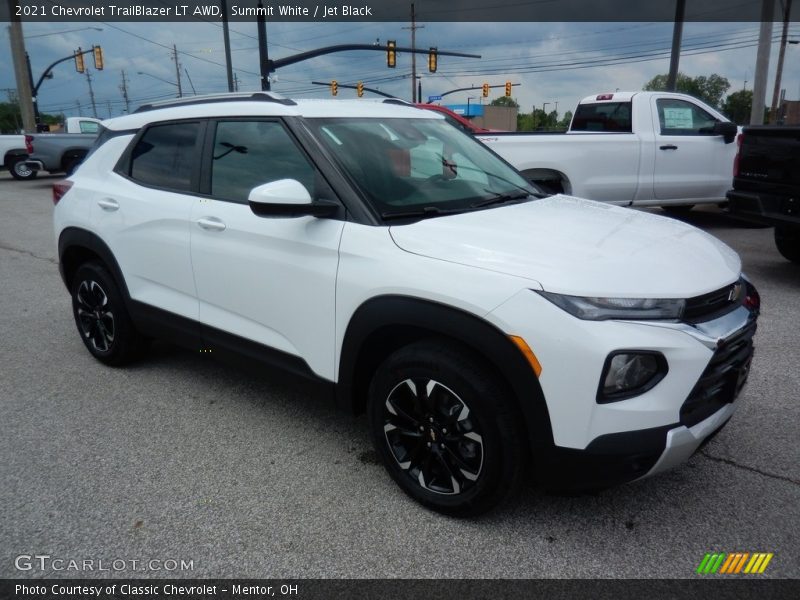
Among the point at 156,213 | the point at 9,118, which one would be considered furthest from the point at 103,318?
the point at 9,118

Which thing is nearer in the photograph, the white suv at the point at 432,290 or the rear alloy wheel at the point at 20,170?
the white suv at the point at 432,290

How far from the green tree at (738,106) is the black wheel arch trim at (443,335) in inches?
2914

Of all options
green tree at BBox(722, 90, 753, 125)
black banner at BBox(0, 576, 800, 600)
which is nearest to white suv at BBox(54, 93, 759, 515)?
black banner at BBox(0, 576, 800, 600)

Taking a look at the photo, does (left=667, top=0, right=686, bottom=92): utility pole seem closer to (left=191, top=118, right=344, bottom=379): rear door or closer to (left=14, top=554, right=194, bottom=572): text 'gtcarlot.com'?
(left=191, top=118, right=344, bottom=379): rear door

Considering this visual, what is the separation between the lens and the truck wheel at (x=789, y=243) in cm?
687

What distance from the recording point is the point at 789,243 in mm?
6957

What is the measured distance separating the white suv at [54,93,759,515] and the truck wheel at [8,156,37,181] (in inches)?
785

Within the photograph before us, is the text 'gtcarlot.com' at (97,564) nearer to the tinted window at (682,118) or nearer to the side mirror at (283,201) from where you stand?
the side mirror at (283,201)

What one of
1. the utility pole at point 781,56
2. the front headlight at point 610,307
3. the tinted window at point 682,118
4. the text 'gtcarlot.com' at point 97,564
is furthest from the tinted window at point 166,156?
the utility pole at point 781,56

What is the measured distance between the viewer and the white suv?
2.26 metres

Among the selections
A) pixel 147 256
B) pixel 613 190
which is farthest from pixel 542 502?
pixel 613 190

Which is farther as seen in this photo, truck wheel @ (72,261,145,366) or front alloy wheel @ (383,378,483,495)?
truck wheel @ (72,261,145,366)

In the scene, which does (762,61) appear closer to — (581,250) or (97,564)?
(581,250)

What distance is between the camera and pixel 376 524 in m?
2.73
